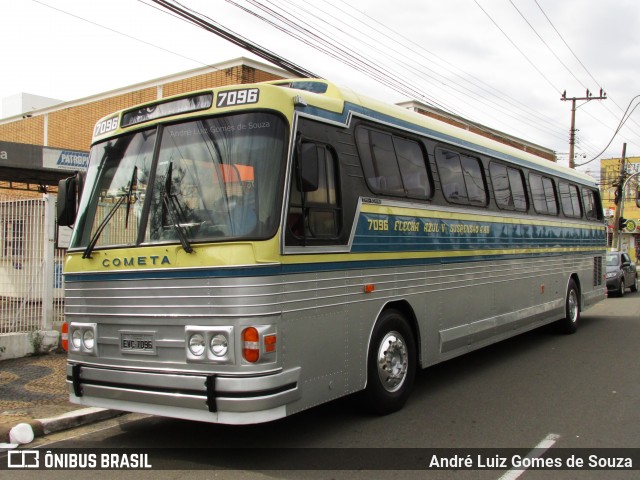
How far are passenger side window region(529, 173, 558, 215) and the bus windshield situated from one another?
21.9ft

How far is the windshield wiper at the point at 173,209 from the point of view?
4547mm

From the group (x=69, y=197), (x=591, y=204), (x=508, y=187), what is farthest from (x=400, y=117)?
(x=591, y=204)

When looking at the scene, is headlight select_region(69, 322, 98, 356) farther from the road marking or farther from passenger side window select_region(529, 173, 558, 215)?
passenger side window select_region(529, 173, 558, 215)

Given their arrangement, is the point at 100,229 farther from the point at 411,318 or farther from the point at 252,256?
the point at 411,318

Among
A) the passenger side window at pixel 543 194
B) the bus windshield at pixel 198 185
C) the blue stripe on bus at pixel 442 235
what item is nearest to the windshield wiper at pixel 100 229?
the bus windshield at pixel 198 185

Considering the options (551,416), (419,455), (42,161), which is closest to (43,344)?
(42,161)

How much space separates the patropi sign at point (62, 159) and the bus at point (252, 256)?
738 centimetres

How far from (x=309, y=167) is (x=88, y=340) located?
2525 mm

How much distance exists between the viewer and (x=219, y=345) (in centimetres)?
438

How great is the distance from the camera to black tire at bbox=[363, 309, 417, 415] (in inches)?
227

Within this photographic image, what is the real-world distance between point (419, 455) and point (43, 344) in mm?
6557

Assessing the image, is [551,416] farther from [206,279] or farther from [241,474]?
[206,279]

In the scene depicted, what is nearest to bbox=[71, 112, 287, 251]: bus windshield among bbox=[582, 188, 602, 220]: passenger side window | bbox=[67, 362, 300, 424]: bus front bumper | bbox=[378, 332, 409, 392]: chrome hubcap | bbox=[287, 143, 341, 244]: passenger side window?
bbox=[287, 143, 341, 244]: passenger side window

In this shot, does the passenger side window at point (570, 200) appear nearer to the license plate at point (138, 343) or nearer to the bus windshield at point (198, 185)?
the bus windshield at point (198, 185)
